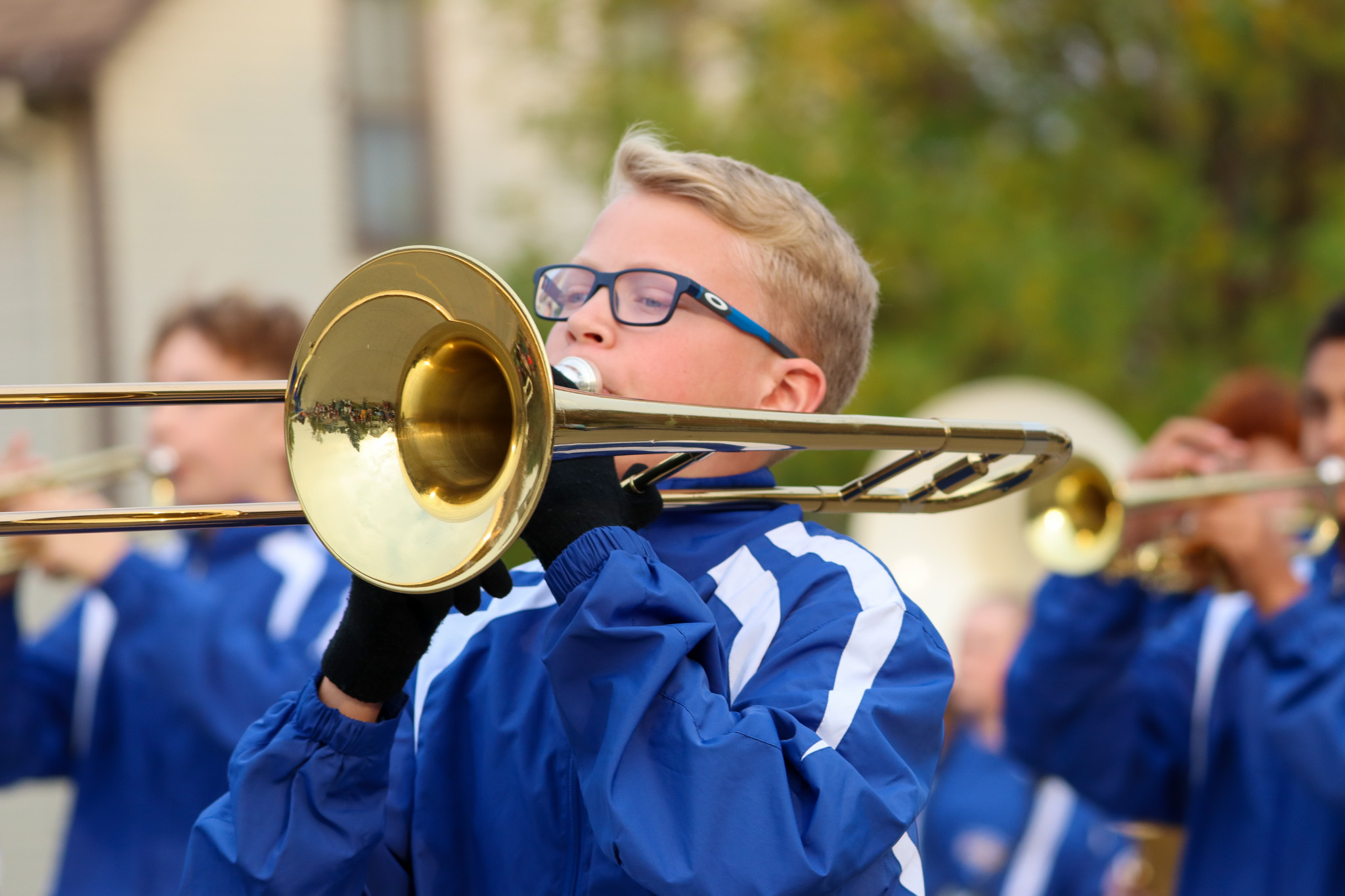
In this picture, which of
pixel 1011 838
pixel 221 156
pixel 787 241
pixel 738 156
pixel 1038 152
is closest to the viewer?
pixel 787 241

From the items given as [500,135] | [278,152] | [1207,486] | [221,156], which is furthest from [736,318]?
[500,135]

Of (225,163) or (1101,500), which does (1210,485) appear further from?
(225,163)

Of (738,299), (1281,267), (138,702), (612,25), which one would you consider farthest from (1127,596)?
(1281,267)

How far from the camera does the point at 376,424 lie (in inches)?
58.4

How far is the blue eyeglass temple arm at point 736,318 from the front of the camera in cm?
166

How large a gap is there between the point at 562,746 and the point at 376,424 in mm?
408

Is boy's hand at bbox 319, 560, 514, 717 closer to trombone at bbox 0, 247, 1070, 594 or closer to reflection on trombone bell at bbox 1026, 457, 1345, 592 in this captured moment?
trombone at bbox 0, 247, 1070, 594

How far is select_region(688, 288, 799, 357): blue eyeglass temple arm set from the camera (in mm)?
1662

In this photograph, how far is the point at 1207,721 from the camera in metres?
3.19

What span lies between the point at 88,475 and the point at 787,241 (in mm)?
2434

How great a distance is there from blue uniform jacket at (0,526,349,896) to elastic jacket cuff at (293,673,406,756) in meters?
1.53

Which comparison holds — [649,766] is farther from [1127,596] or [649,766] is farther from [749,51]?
[749,51]

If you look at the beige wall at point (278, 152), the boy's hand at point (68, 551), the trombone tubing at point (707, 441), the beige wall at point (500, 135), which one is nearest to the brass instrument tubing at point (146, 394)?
the trombone tubing at point (707, 441)

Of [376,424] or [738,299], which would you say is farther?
[738,299]
